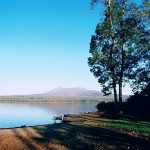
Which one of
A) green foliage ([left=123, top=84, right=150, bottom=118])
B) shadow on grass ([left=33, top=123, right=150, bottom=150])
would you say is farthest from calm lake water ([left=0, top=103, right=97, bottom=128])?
shadow on grass ([left=33, top=123, right=150, bottom=150])

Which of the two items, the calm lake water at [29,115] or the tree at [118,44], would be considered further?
the calm lake water at [29,115]

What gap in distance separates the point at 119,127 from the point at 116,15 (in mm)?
18471

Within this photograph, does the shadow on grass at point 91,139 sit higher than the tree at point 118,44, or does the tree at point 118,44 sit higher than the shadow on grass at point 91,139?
the tree at point 118,44

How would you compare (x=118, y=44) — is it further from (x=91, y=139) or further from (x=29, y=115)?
(x=29, y=115)

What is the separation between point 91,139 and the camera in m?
20.5

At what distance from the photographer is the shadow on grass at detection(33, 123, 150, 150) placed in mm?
18347

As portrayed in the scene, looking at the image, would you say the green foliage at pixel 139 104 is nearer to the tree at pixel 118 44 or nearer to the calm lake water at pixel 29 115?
the tree at pixel 118 44

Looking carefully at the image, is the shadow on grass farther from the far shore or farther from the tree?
the tree

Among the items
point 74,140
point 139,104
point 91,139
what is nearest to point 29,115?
point 139,104

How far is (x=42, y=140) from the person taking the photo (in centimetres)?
2069

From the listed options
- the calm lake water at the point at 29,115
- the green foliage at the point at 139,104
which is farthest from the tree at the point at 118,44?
the calm lake water at the point at 29,115

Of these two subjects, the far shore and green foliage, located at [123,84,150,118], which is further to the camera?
green foliage, located at [123,84,150,118]

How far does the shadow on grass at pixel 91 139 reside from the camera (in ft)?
60.2

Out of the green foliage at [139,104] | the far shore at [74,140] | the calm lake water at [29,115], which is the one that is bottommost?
the calm lake water at [29,115]
